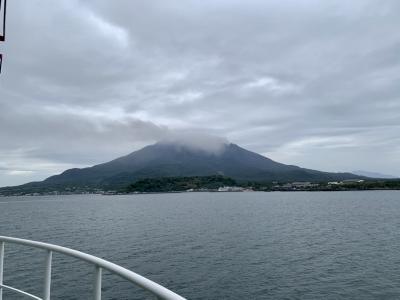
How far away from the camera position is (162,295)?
216 cm

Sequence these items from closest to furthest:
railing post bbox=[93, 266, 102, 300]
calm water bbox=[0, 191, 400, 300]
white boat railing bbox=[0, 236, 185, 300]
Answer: white boat railing bbox=[0, 236, 185, 300]
railing post bbox=[93, 266, 102, 300]
calm water bbox=[0, 191, 400, 300]

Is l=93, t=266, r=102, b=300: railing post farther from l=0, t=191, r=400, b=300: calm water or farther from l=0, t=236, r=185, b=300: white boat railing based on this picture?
l=0, t=191, r=400, b=300: calm water

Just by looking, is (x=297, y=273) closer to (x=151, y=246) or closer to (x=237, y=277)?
(x=237, y=277)

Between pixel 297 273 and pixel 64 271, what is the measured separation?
573 inches

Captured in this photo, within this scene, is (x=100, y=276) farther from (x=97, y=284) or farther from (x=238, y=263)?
(x=238, y=263)

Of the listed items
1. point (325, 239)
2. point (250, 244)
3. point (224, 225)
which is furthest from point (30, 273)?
point (224, 225)

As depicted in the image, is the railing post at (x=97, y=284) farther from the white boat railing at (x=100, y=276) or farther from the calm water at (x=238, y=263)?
the calm water at (x=238, y=263)

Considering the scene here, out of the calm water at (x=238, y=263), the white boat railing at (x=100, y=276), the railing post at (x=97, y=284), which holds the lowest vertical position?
the calm water at (x=238, y=263)

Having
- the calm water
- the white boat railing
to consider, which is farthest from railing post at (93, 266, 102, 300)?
the calm water

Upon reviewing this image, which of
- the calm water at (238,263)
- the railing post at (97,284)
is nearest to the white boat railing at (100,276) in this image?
the railing post at (97,284)

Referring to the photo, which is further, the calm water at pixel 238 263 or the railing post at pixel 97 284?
the calm water at pixel 238 263

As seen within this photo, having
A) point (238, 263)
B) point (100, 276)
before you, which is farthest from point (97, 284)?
point (238, 263)

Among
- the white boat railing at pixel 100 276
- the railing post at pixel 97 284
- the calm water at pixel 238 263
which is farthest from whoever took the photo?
the calm water at pixel 238 263

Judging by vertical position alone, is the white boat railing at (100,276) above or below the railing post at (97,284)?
above
